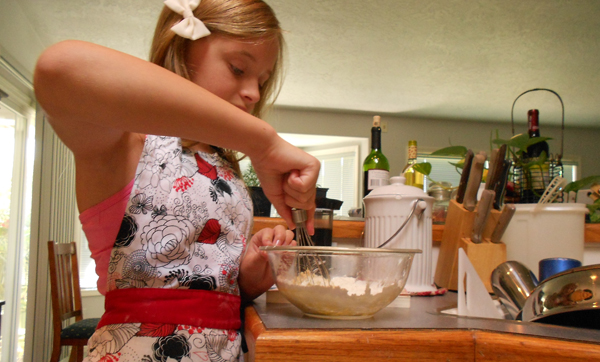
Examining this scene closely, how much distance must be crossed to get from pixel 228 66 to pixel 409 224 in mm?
512

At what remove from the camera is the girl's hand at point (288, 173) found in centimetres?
45

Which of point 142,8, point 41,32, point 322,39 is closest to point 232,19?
point 142,8

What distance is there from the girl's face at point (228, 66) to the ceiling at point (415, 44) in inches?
74.7

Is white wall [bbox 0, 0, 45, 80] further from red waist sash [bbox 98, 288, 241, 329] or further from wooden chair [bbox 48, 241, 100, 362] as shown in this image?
red waist sash [bbox 98, 288, 241, 329]

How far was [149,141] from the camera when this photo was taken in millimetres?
596

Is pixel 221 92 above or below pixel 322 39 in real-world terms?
below

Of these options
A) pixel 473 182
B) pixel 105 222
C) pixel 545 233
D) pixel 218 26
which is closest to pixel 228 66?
pixel 218 26

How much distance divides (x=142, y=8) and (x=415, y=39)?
1.92 meters

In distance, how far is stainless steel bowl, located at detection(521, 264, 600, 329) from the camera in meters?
0.43

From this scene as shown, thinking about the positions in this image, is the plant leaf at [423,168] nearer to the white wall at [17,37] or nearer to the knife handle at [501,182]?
the knife handle at [501,182]

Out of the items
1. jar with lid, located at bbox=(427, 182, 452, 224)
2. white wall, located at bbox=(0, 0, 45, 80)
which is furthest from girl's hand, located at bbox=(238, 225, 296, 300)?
white wall, located at bbox=(0, 0, 45, 80)

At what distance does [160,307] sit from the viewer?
1.79 feet

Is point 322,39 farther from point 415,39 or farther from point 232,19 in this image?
point 232,19

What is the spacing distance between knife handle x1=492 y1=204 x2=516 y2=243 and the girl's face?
0.56 m
